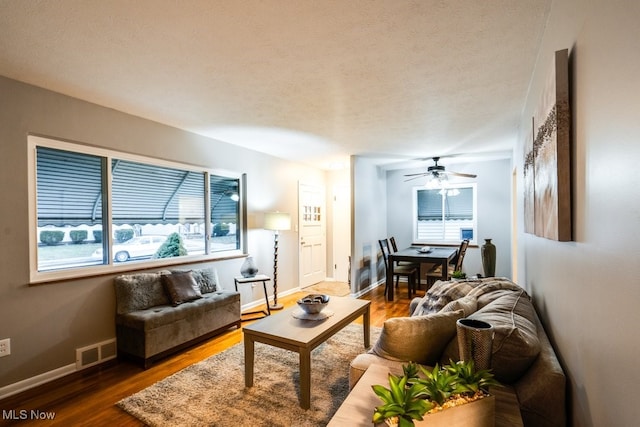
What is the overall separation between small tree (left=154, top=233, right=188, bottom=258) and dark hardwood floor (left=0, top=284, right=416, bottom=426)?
1151 mm

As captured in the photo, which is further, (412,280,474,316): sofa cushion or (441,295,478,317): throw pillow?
(412,280,474,316): sofa cushion

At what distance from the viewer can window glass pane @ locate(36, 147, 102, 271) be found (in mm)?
2621

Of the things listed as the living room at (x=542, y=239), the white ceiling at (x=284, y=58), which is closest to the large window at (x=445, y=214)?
the living room at (x=542, y=239)

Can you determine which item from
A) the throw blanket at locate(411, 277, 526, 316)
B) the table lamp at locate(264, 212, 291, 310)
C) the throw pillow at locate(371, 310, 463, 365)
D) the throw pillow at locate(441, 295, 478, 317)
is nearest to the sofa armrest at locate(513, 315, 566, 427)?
the throw pillow at locate(371, 310, 463, 365)

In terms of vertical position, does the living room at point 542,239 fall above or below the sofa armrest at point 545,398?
above

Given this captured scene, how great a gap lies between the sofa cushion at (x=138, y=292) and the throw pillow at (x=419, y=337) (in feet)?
8.44

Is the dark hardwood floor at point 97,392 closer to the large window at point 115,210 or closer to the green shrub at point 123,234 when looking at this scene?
the large window at point 115,210

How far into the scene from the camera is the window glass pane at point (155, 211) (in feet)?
10.5

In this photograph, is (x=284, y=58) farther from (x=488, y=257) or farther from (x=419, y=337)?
(x=488, y=257)

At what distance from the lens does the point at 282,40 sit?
1.88 metres

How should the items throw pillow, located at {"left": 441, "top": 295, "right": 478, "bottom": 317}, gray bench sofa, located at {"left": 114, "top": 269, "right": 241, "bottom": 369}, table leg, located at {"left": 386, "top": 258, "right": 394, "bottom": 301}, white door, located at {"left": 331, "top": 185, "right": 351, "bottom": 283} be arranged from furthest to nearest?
white door, located at {"left": 331, "top": 185, "right": 351, "bottom": 283} → table leg, located at {"left": 386, "top": 258, "right": 394, "bottom": 301} → gray bench sofa, located at {"left": 114, "top": 269, "right": 241, "bottom": 369} → throw pillow, located at {"left": 441, "top": 295, "right": 478, "bottom": 317}

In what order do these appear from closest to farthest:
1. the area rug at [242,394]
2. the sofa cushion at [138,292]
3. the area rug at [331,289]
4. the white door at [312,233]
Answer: the area rug at [242,394]
the sofa cushion at [138,292]
the area rug at [331,289]
the white door at [312,233]

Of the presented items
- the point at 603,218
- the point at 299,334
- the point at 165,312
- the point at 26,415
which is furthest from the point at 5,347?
the point at 603,218

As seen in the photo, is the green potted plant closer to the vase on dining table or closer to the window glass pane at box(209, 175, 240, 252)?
the vase on dining table
